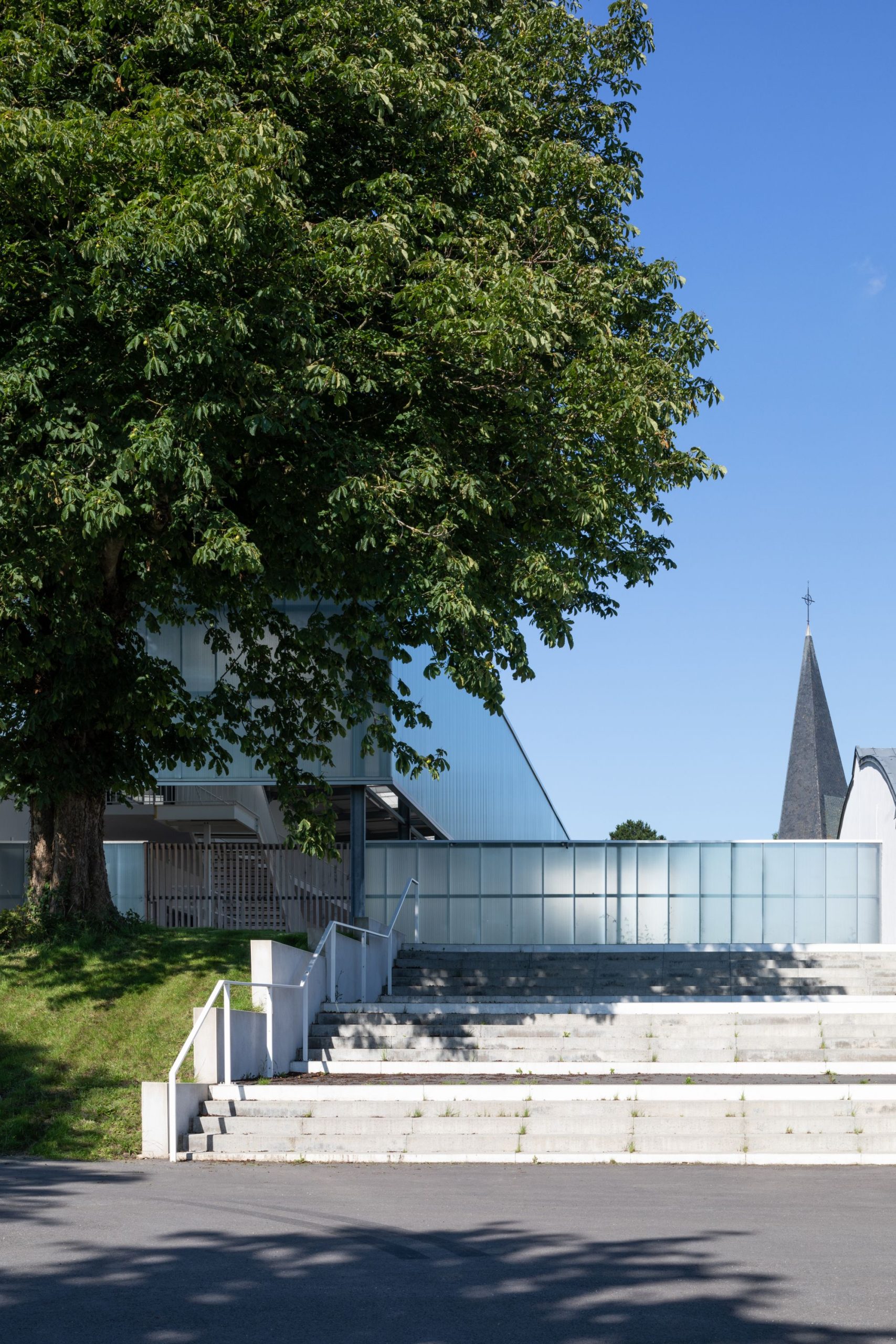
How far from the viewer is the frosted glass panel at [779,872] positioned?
82.5 ft

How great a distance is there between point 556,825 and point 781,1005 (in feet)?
156

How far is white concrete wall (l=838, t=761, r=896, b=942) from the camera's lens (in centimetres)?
2475

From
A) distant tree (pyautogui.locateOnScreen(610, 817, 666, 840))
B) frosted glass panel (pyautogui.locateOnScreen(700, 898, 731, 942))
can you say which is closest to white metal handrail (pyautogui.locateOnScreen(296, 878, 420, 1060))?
frosted glass panel (pyautogui.locateOnScreen(700, 898, 731, 942))

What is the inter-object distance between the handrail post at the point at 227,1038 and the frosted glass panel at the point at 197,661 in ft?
33.1

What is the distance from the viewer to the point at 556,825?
64.0 meters

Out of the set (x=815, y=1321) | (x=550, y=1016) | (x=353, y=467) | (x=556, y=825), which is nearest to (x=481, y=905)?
(x=550, y=1016)

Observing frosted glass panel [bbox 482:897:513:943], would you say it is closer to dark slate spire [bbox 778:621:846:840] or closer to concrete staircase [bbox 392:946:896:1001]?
concrete staircase [bbox 392:946:896:1001]

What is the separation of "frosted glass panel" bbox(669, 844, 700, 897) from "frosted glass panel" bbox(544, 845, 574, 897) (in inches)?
70.9

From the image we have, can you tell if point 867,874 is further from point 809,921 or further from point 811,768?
point 811,768

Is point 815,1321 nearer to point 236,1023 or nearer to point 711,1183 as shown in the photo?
point 711,1183

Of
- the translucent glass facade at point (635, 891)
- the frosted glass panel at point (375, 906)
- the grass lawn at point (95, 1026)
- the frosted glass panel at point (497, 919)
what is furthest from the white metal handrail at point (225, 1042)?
the frosted glass panel at point (497, 919)

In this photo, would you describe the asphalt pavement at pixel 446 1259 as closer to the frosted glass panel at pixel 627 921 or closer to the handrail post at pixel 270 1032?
the handrail post at pixel 270 1032

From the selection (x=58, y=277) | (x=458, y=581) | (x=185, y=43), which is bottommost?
(x=458, y=581)

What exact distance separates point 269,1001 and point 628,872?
12.2 metres
